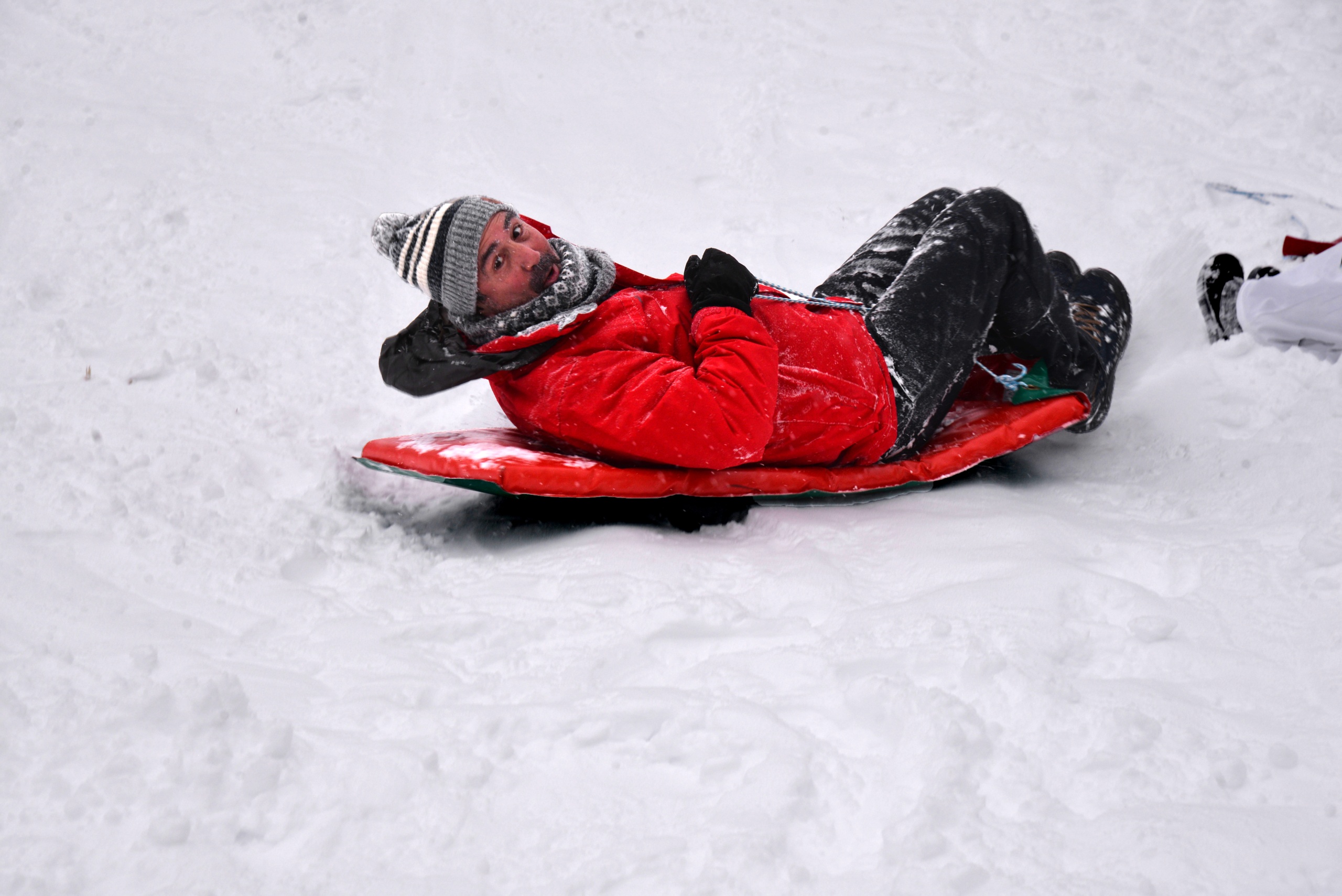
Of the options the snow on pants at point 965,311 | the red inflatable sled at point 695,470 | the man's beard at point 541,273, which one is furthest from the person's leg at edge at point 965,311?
the man's beard at point 541,273

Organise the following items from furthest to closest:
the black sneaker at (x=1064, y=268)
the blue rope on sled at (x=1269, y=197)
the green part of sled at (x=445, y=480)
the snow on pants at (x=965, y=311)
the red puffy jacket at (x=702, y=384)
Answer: the blue rope on sled at (x=1269, y=197) → the black sneaker at (x=1064, y=268) → the snow on pants at (x=965, y=311) → the green part of sled at (x=445, y=480) → the red puffy jacket at (x=702, y=384)

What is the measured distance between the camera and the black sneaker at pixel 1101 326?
2.60 m

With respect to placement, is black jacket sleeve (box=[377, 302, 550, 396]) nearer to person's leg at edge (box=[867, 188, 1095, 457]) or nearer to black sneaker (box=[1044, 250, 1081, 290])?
person's leg at edge (box=[867, 188, 1095, 457])

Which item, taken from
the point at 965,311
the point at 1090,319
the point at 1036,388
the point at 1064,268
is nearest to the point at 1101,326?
the point at 1090,319

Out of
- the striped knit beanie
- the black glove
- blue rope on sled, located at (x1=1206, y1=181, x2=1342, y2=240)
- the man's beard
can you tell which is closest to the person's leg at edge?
the black glove

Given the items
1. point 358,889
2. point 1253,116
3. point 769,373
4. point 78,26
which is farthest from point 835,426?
point 78,26

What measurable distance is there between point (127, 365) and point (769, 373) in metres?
2.12

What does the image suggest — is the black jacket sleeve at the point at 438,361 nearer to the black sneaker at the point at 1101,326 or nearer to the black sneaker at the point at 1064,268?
the black sneaker at the point at 1101,326

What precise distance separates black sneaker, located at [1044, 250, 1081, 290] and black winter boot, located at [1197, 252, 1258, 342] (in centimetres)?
39

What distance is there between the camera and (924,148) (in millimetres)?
4207

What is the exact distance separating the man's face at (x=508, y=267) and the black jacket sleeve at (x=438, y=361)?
133 millimetres

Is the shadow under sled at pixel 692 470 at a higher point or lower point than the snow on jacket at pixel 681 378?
lower

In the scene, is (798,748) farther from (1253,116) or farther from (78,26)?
(78,26)

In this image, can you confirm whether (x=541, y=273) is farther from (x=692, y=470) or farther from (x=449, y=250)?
(x=692, y=470)
